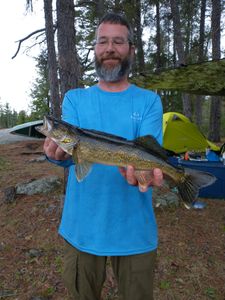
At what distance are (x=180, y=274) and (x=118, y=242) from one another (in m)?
2.65

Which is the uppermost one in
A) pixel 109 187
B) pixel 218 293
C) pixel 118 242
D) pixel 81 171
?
pixel 81 171

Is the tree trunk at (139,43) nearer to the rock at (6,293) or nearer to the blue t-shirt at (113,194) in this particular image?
the rock at (6,293)

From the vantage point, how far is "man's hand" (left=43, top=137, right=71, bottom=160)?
243 centimetres

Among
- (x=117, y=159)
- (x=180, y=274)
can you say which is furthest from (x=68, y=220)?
(x=180, y=274)

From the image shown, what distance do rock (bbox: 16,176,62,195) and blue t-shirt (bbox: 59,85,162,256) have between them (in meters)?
5.21

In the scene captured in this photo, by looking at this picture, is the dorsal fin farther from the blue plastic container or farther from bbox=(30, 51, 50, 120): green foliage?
bbox=(30, 51, 50, 120): green foliage

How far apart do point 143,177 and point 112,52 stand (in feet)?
3.82

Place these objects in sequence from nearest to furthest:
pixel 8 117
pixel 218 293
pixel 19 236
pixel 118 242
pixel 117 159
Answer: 1. pixel 117 159
2. pixel 118 242
3. pixel 218 293
4. pixel 19 236
5. pixel 8 117

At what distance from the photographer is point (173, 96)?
3009 cm

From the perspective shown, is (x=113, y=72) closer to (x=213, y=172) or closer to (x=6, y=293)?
(x=6, y=293)

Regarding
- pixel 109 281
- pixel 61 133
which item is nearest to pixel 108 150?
pixel 61 133

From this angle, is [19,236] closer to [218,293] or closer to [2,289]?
[2,289]

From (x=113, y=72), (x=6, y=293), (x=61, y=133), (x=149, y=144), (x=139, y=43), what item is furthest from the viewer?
(x=139, y=43)

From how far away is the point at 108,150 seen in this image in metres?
2.41
